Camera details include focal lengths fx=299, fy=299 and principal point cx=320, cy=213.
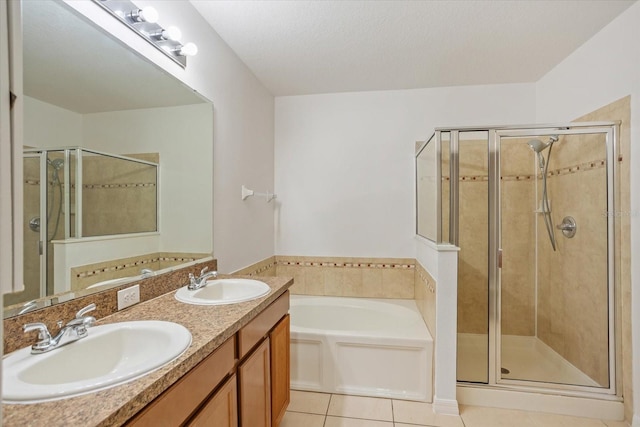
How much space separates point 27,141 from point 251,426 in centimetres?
132

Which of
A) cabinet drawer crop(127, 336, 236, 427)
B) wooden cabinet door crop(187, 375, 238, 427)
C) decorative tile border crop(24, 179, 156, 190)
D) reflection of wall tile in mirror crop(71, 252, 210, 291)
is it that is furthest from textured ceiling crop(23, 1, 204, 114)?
wooden cabinet door crop(187, 375, 238, 427)

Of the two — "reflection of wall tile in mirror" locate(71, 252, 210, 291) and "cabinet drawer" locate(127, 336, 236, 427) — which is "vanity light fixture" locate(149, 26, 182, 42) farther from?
"cabinet drawer" locate(127, 336, 236, 427)

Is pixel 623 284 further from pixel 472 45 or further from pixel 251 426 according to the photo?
pixel 251 426

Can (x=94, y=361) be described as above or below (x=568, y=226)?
below

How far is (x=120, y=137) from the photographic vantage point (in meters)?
1.28

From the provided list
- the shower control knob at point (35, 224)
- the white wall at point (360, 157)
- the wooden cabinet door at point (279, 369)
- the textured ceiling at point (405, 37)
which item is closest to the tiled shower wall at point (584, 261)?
the textured ceiling at point (405, 37)

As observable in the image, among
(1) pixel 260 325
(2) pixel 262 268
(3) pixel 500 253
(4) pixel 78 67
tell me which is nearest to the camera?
(4) pixel 78 67

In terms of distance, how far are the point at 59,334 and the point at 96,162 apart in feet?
2.07

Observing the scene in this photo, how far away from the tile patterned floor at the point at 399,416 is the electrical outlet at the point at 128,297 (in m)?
1.20

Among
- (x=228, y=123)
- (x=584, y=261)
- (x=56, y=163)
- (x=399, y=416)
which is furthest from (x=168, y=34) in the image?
(x=584, y=261)

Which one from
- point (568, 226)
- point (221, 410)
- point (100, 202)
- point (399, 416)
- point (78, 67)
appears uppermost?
point (78, 67)

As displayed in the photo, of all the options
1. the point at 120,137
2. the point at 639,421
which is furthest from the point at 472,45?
the point at 639,421

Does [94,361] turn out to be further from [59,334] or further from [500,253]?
[500,253]

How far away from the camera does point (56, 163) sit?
1004 millimetres
